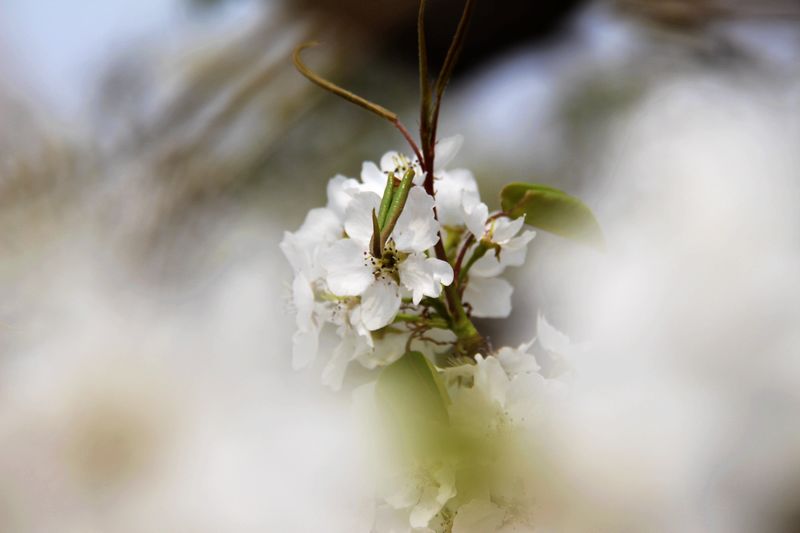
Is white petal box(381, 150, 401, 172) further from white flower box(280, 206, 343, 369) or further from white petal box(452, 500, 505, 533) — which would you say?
white petal box(452, 500, 505, 533)

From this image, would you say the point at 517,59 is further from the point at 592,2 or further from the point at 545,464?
the point at 545,464

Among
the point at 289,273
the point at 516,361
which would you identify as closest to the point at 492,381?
the point at 516,361

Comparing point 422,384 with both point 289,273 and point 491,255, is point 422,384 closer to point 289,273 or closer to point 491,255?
point 491,255

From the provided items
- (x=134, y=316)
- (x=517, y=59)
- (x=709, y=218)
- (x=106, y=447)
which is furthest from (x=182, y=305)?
(x=517, y=59)

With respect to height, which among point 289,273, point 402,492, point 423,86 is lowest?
point 289,273

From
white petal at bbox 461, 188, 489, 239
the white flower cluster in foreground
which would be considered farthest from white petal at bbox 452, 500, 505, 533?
white petal at bbox 461, 188, 489, 239
